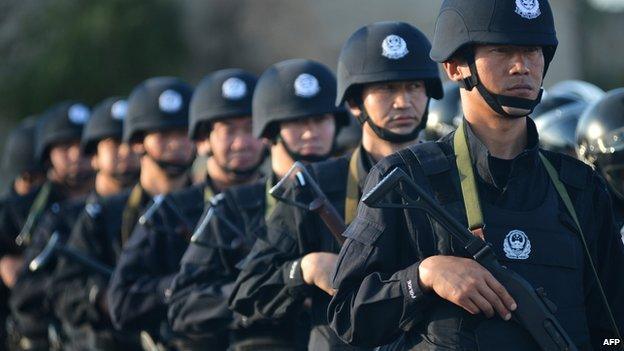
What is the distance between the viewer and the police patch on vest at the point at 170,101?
10.9m

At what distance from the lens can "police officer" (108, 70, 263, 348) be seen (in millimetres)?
9305

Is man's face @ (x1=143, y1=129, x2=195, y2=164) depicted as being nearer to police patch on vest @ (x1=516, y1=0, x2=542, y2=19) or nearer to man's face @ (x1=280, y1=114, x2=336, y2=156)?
man's face @ (x1=280, y1=114, x2=336, y2=156)

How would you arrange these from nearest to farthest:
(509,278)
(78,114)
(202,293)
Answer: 1. (509,278)
2. (202,293)
3. (78,114)

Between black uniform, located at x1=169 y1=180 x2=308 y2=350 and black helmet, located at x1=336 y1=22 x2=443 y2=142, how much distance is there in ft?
3.43

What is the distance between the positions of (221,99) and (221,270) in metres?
1.68

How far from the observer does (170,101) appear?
10945mm

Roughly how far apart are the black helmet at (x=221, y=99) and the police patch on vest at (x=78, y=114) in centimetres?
377

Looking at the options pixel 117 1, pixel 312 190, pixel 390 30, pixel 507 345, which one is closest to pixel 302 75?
pixel 390 30

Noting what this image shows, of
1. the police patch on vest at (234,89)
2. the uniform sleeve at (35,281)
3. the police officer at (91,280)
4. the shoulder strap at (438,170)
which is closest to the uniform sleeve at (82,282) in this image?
the police officer at (91,280)

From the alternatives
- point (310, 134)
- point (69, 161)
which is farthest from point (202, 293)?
point (69, 161)

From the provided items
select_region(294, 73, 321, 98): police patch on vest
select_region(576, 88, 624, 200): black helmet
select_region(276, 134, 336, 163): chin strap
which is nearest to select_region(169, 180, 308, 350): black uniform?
select_region(276, 134, 336, 163): chin strap

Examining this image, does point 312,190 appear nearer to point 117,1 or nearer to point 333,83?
point 333,83

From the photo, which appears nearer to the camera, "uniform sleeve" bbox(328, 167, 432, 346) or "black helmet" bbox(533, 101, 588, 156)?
"uniform sleeve" bbox(328, 167, 432, 346)

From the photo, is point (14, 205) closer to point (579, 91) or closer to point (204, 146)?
point (204, 146)
